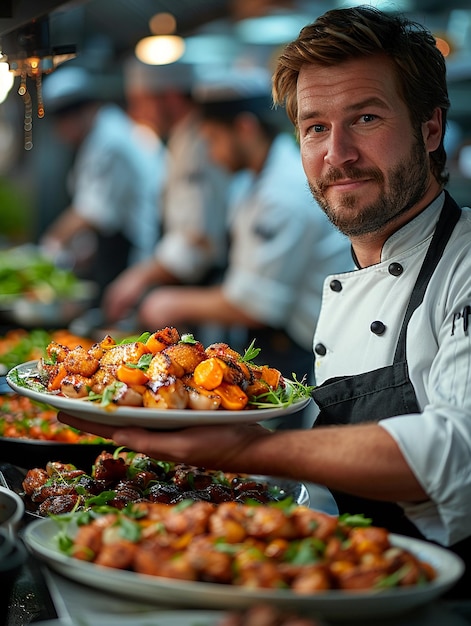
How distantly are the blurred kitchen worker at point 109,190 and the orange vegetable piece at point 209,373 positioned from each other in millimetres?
6532

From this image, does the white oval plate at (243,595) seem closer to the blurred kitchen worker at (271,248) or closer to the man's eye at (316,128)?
the man's eye at (316,128)

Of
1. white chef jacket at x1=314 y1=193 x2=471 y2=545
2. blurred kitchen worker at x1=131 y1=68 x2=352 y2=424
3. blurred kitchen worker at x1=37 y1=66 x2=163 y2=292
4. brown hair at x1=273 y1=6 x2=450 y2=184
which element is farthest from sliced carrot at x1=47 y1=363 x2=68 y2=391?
blurred kitchen worker at x1=37 y1=66 x2=163 y2=292

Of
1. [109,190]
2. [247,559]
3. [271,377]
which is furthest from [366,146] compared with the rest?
[109,190]

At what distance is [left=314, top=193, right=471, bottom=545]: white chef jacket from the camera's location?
1.83 meters

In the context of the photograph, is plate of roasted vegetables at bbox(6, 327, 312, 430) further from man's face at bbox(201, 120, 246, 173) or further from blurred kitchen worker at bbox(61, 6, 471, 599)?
man's face at bbox(201, 120, 246, 173)

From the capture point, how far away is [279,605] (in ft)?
4.24

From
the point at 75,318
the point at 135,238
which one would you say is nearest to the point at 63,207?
the point at 135,238

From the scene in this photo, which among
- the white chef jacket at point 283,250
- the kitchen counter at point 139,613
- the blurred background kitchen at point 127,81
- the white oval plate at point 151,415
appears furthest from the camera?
the blurred background kitchen at point 127,81

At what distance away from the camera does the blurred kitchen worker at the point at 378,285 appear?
1882 millimetres

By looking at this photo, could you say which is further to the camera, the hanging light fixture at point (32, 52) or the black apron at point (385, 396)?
the hanging light fixture at point (32, 52)

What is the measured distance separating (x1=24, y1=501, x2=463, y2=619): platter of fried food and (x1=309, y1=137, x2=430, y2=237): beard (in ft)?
3.69

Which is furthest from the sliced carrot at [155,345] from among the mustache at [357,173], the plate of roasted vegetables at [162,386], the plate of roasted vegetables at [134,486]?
the mustache at [357,173]

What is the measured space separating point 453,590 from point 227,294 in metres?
4.15

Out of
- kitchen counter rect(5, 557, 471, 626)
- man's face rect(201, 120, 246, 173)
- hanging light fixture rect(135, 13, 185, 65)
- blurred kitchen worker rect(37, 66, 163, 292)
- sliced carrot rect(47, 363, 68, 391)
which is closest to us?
kitchen counter rect(5, 557, 471, 626)
